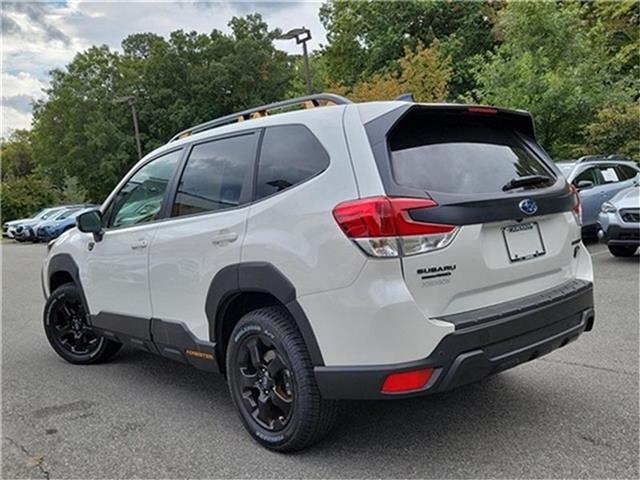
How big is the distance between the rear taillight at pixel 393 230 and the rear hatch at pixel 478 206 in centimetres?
2

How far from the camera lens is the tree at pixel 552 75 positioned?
615 inches

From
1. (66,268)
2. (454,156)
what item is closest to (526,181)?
(454,156)

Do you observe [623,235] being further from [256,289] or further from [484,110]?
[256,289]

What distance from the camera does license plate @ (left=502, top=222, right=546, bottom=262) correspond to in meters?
2.84

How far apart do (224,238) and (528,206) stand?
1.67m

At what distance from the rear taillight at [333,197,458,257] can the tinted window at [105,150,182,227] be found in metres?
1.84

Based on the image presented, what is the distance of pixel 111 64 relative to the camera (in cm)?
4484

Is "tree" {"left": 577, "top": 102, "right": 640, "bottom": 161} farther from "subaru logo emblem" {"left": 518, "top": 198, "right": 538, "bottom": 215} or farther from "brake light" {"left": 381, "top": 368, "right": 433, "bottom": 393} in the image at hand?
"brake light" {"left": 381, "top": 368, "right": 433, "bottom": 393}

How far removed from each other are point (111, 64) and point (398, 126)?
4745 centimetres

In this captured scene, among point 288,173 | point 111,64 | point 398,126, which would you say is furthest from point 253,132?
point 111,64

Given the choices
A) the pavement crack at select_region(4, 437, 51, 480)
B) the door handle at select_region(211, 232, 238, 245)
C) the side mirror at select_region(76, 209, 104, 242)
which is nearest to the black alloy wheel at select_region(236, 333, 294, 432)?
the door handle at select_region(211, 232, 238, 245)

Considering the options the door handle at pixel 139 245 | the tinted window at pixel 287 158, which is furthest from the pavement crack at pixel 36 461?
the tinted window at pixel 287 158

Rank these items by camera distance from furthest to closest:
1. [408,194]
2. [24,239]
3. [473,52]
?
[473,52] → [24,239] → [408,194]

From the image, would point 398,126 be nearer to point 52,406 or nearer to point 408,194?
point 408,194
